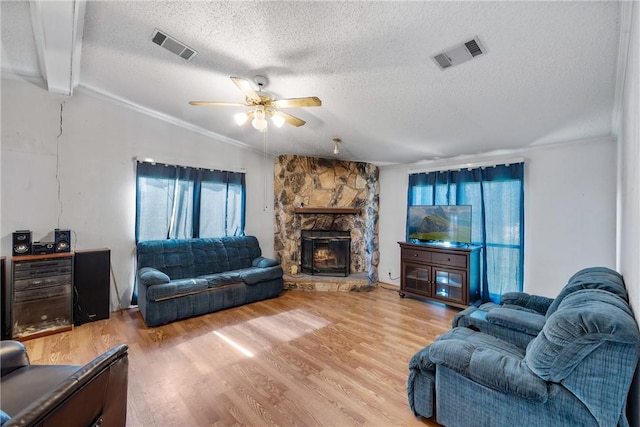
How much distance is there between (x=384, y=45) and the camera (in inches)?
74.3

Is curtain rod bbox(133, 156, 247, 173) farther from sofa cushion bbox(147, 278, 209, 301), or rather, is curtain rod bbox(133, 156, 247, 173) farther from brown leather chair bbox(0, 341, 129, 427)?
brown leather chair bbox(0, 341, 129, 427)

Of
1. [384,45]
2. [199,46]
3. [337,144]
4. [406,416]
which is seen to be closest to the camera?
[406,416]

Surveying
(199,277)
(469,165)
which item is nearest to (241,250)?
(199,277)

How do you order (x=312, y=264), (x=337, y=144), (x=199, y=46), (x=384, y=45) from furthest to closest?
(x=312, y=264)
(x=337, y=144)
(x=199, y=46)
(x=384, y=45)

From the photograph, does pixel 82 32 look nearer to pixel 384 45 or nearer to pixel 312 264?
pixel 384 45

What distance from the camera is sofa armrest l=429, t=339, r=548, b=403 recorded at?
130 cm

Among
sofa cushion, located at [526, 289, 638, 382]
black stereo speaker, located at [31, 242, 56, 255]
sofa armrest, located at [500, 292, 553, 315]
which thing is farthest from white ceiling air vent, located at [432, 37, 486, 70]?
black stereo speaker, located at [31, 242, 56, 255]

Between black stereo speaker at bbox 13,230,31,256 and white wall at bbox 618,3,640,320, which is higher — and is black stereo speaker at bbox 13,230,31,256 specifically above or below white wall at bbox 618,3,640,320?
below

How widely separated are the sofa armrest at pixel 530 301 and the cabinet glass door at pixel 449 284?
1.18 m

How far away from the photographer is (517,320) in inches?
76.8

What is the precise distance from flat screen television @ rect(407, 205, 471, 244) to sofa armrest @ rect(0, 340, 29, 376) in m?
4.55

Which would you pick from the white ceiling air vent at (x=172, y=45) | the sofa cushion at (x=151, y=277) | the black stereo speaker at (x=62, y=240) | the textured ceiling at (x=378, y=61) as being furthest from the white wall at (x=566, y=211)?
the black stereo speaker at (x=62, y=240)

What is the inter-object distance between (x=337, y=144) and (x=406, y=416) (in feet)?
11.4

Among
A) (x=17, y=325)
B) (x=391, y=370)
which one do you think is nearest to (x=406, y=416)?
(x=391, y=370)
